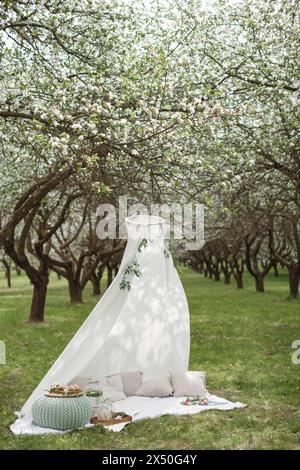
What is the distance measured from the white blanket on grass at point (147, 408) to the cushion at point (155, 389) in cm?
11

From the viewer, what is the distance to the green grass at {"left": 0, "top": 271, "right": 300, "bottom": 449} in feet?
32.7

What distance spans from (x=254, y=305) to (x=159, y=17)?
18.3 m

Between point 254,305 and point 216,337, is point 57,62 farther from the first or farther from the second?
point 254,305

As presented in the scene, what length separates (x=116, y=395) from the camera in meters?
12.4

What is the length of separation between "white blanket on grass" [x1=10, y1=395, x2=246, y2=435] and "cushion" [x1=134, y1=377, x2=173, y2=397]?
0.35ft

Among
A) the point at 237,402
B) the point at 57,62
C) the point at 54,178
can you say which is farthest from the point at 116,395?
the point at 57,62

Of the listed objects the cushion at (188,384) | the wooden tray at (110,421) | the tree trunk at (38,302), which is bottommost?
the wooden tray at (110,421)

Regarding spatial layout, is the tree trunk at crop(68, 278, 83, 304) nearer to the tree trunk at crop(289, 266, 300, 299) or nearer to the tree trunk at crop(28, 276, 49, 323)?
the tree trunk at crop(28, 276, 49, 323)

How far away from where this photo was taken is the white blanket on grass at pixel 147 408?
1064cm

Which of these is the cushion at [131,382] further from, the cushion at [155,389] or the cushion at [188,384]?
the cushion at [188,384]

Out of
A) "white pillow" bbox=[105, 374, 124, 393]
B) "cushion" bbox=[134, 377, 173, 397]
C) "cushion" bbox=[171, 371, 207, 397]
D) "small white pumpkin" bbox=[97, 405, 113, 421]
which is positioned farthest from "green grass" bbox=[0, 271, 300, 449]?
"white pillow" bbox=[105, 374, 124, 393]

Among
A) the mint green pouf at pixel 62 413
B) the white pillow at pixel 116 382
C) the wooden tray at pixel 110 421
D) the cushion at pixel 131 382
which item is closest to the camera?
the mint green pouf at pixel 62 413

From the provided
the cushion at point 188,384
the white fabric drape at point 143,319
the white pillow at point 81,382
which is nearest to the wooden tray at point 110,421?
the white pillow at point 81,382
